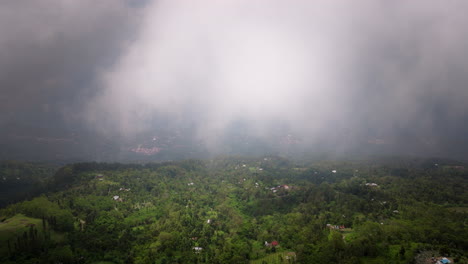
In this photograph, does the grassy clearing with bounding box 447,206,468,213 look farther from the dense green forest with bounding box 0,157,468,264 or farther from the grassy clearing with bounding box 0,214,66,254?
the grassy clearing with bounding box 0,214,66,254

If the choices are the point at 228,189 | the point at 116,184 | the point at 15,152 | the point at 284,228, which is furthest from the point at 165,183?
the point at 15,152

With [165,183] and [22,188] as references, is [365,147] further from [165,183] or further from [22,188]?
[22,188]

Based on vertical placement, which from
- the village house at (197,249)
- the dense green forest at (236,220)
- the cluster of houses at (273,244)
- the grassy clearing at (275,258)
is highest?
the dense green forest at (236,220)

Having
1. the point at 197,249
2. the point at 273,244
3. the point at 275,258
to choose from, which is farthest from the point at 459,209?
the point at 197,249

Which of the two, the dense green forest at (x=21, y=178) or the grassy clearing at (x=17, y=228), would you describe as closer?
the grassy clearing at (x=17, y=228)

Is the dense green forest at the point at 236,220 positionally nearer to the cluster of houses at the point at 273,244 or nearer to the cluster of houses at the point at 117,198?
the cluster of houses at the point at 273,244

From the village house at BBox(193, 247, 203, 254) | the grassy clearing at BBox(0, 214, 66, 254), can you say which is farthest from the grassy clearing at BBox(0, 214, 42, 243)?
the village house at BBox(193, 247, 203, 254)

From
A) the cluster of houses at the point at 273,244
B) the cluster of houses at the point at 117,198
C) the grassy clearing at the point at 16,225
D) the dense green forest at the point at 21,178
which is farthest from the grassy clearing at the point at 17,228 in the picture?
the cluster of houses at the point at 273,244
